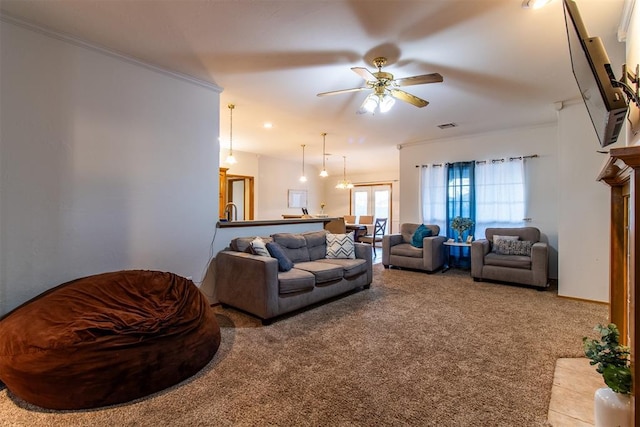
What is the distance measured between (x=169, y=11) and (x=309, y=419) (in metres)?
2.82

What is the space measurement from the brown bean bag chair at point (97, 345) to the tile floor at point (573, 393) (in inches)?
87.0

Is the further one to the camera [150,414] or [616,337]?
[150,414]

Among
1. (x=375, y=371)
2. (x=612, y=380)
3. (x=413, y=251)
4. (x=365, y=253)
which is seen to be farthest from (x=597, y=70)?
(x=413, y=251)

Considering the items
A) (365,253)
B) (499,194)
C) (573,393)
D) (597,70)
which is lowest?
(573,393)

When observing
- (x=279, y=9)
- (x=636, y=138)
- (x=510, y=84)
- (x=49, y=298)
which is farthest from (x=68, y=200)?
(x=510, y=84)

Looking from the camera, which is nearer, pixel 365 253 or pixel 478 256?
pixel 365 253

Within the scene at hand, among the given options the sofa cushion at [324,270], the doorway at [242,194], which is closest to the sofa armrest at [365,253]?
the sofa cushion at [324,270]

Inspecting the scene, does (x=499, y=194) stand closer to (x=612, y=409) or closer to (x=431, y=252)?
(x=431, y=252)

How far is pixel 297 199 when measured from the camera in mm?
9086

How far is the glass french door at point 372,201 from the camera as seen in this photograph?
31.1 ft

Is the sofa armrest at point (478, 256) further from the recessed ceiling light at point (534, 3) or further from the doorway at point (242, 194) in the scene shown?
the doorway at point (242, 194)

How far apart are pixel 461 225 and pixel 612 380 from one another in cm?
414

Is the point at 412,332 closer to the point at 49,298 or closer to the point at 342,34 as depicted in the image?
the point at 342,34

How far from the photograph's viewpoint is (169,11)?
217 centimetres
